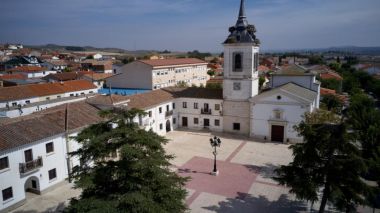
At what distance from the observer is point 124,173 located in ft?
38.4

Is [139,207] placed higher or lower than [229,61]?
lower

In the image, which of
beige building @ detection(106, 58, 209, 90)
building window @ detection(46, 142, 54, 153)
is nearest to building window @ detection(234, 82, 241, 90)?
building window @ detection(46, 142, 54, 153)

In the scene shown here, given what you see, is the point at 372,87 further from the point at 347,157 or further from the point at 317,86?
the point at 347,157

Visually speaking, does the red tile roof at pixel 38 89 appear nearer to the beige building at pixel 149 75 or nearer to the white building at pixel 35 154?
the beige building at pixel 149 75

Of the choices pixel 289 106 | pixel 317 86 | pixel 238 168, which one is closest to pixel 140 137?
pixel 238 168

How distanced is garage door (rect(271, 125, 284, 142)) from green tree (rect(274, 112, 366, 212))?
16550 millimetres

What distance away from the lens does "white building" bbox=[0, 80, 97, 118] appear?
1314 inches

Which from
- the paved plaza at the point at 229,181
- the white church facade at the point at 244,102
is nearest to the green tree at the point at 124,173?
the paved plaza at the point at 229,181

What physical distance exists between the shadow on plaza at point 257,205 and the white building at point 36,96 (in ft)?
82.9

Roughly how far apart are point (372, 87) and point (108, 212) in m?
74.4

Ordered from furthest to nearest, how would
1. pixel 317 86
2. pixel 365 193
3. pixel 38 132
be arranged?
pixel 317 86 < pixel 38 132 < pixel 365 193

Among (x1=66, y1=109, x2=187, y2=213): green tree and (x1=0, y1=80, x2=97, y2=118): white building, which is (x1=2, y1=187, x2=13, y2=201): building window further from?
(x1=0, y1=80, x2=97, y2=118): white building

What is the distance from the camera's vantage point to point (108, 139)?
12000 millimetres

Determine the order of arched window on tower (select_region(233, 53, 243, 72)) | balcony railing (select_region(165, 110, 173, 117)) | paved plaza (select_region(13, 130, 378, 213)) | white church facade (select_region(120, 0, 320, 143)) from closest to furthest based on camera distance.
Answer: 1. paved plaza (select_region(13, 130, 378, 213))
2. white church facade (select_region(120, 0, 320, 143))
3. arched window on tower (select_region(233, 53, 243, 72))
4. balcony railing (select_region(165, 110, 173, 117))
